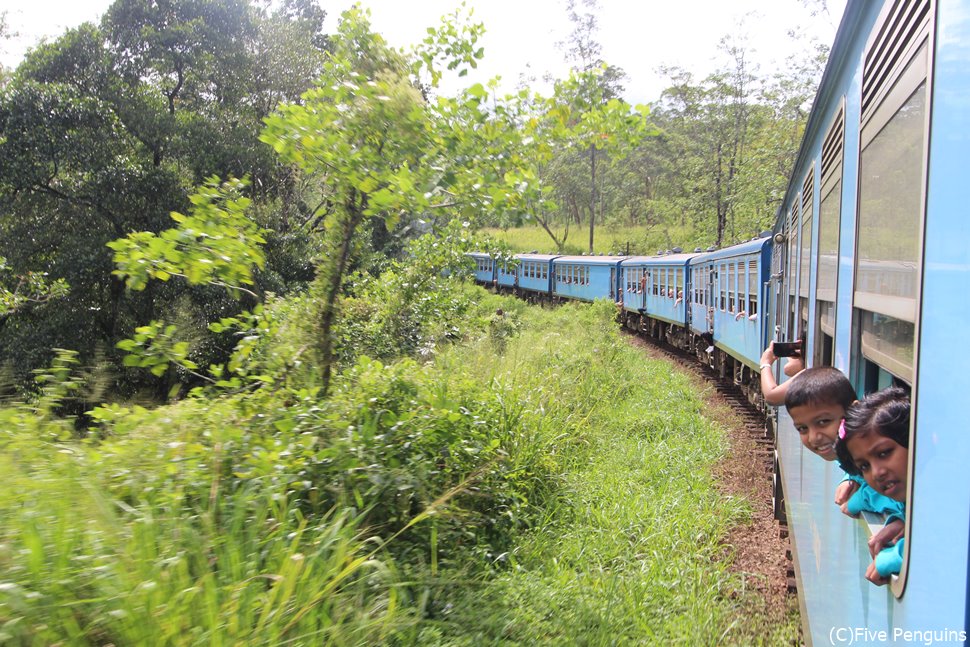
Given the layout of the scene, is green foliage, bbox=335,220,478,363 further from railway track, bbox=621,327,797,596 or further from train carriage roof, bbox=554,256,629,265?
train carriage roof, bbox=554,256,629,265

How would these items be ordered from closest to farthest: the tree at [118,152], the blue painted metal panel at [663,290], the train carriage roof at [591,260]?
the tree at [118,152], the blue painted metal panel at [663,290], the train carriage roof at [591,260]

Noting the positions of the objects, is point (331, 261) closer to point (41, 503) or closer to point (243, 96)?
point (41, 503)

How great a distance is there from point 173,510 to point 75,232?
1439 centimetres

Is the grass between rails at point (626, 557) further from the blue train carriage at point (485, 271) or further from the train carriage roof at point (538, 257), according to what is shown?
the blue train carriage at point (485, 271)

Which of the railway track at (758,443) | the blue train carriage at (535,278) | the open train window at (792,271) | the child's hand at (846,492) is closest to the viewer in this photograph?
the child's hand at (846,492)

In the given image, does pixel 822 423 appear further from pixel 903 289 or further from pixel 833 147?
pixel 833 147

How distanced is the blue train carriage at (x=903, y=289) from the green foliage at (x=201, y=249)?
113 inches

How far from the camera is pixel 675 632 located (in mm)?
3623

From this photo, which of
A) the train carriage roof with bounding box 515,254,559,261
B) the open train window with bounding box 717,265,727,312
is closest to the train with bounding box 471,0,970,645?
the open train window with bounding box 717,265,727,312

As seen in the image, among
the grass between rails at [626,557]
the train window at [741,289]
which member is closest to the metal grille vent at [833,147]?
the grass between rails at [626,557]

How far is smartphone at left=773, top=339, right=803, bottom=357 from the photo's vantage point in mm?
3315

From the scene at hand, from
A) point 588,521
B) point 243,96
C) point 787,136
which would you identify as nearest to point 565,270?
point 787,136

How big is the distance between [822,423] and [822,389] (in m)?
0.10

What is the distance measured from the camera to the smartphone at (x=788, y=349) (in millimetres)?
3315
